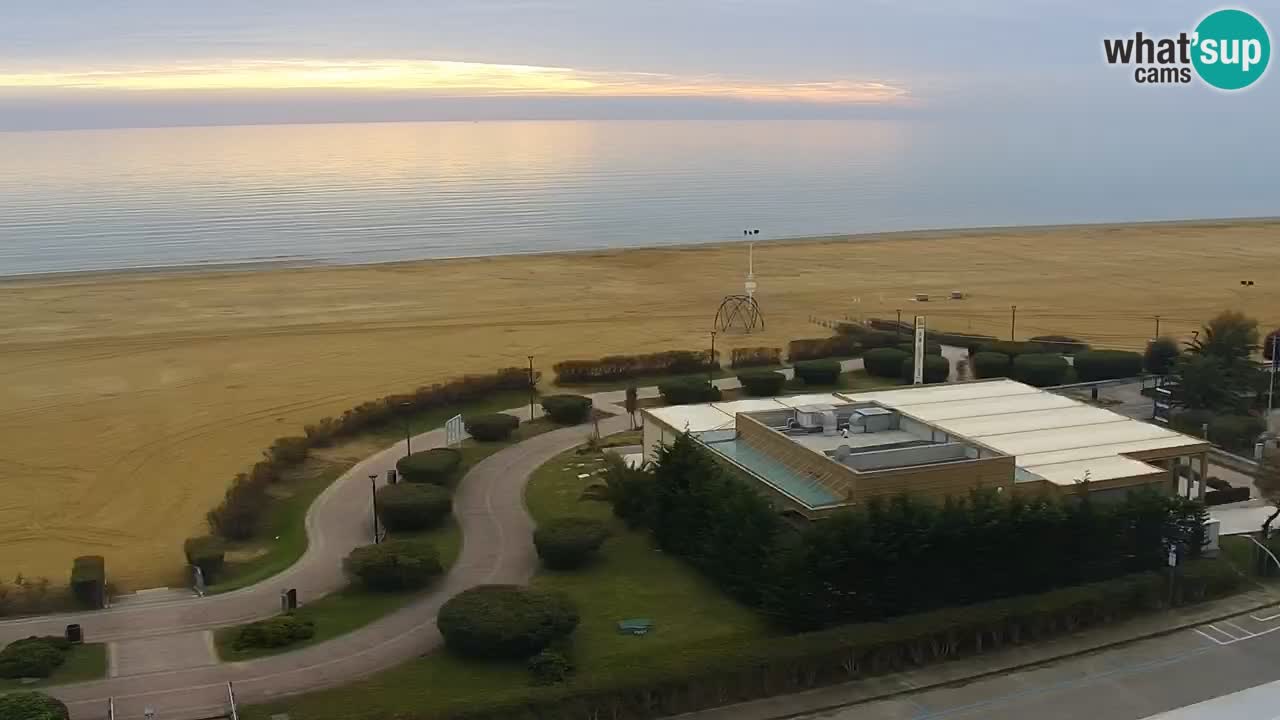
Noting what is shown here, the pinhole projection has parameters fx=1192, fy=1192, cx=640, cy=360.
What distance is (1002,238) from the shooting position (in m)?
84.7

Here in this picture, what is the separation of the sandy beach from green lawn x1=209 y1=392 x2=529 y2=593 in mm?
1517

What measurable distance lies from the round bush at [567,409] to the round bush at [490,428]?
1.54m

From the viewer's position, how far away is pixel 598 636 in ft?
63.1

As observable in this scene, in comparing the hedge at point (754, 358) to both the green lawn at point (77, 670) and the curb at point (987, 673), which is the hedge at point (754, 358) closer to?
the curb at point (987, 673)

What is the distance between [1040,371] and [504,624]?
81.3 feet

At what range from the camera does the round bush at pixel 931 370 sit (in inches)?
1502

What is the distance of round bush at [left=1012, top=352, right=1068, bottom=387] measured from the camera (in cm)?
3784

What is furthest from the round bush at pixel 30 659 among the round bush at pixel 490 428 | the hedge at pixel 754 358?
the hedge at pixel 754 358

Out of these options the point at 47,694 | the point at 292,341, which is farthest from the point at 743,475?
the point at 292,341

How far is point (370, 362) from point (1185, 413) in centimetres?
2656

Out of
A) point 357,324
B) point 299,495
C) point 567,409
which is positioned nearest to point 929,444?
point 567,409

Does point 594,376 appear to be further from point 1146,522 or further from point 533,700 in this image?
point 533,700

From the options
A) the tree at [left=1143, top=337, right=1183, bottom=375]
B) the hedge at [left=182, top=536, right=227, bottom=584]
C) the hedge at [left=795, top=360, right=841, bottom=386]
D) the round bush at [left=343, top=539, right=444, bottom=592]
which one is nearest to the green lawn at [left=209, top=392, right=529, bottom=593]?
the hedge at [left=182, top=536, right=227, bottom=584]

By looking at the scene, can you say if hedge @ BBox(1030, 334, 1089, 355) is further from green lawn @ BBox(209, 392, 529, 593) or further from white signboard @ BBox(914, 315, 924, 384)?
green lawn @ BBox(209, 392, 529, 593)
